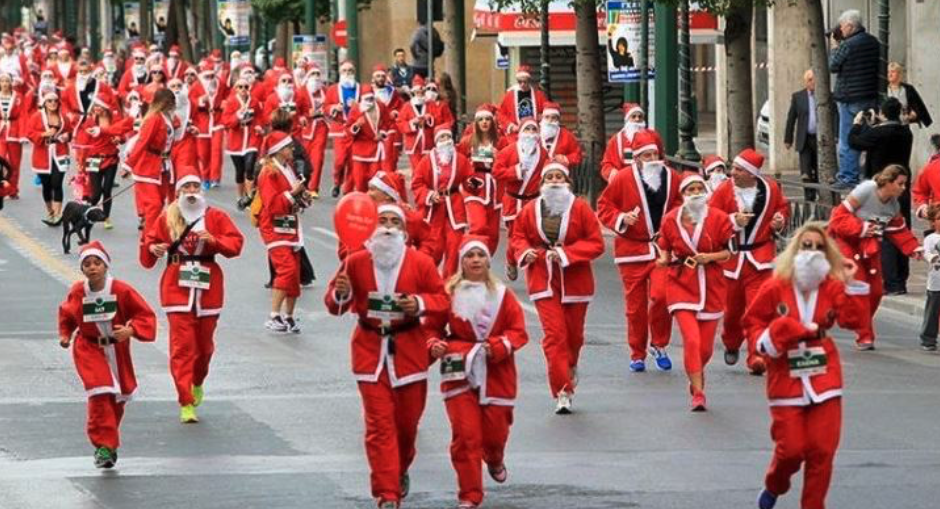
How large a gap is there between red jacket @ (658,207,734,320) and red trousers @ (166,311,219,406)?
3.03 m

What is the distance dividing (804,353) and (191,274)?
5.32m

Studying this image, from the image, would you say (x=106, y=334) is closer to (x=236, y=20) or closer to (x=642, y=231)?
(x=642, y=231)

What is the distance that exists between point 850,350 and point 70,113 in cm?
1627

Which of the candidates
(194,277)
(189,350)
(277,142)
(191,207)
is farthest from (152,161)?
(189,350)

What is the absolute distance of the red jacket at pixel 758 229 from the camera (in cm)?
1963

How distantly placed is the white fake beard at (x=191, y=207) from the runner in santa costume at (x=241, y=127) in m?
18.8

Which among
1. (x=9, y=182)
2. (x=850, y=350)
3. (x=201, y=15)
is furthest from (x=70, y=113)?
(x=201, y=15)

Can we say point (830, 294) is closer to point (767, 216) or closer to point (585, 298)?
point (585, 298)

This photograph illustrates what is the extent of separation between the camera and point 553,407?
18.0m

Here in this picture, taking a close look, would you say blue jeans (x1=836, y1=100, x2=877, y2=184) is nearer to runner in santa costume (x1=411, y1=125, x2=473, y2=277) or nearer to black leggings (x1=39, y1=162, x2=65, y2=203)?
runner in santa costume (x1=411, y1=125, x2=473, y2=277)

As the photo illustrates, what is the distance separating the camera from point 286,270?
22031 mm

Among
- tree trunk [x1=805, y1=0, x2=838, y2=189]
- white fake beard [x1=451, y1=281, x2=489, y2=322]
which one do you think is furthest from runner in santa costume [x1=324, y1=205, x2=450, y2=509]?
tree trunk [x1=805, y1=0, x2=838, y2=189]

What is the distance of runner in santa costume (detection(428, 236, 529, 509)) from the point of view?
14.1m

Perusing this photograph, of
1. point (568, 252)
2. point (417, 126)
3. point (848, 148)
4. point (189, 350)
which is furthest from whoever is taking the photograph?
point (417, 126)
